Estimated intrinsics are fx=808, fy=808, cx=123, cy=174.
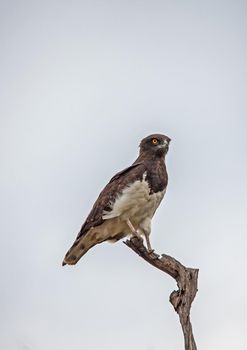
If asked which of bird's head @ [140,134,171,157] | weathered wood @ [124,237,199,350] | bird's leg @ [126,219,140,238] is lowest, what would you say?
weathered wood @ [124,237,199,350]

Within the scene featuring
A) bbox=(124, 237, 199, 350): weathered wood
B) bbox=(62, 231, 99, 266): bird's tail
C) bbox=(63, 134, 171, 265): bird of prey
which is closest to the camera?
bbox=(124, 237, 199, 350): weathered wood

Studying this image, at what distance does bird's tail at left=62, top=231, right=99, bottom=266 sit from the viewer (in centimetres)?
1413

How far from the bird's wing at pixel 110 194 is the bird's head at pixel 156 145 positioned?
0.56m

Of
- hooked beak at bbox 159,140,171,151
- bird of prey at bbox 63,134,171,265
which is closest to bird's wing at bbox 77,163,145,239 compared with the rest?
bird of prey at bbox 63,134,171,265

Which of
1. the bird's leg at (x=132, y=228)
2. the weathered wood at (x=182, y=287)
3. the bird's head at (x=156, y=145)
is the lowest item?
the weathered wood at (x=182, y=287)

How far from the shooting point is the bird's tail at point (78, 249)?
14.1 meters

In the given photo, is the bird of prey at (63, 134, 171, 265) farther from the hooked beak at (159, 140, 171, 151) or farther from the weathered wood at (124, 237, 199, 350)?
the weathered wood at (124, 237, 199, 350)

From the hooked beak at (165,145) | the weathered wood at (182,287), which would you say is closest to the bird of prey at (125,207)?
the hooked beak at (165,145)

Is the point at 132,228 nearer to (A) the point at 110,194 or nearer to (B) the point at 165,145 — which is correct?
(A) the point at 110,194

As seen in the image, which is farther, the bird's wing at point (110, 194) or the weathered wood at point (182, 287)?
the bird's wing at point (110, 194)

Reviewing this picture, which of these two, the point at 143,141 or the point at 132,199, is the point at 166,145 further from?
the point at 132,199

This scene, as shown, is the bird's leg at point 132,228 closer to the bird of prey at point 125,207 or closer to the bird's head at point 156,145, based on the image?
the bird of prey at point 125,207

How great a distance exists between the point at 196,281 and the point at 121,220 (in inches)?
88.5

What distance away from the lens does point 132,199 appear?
1386 cm
